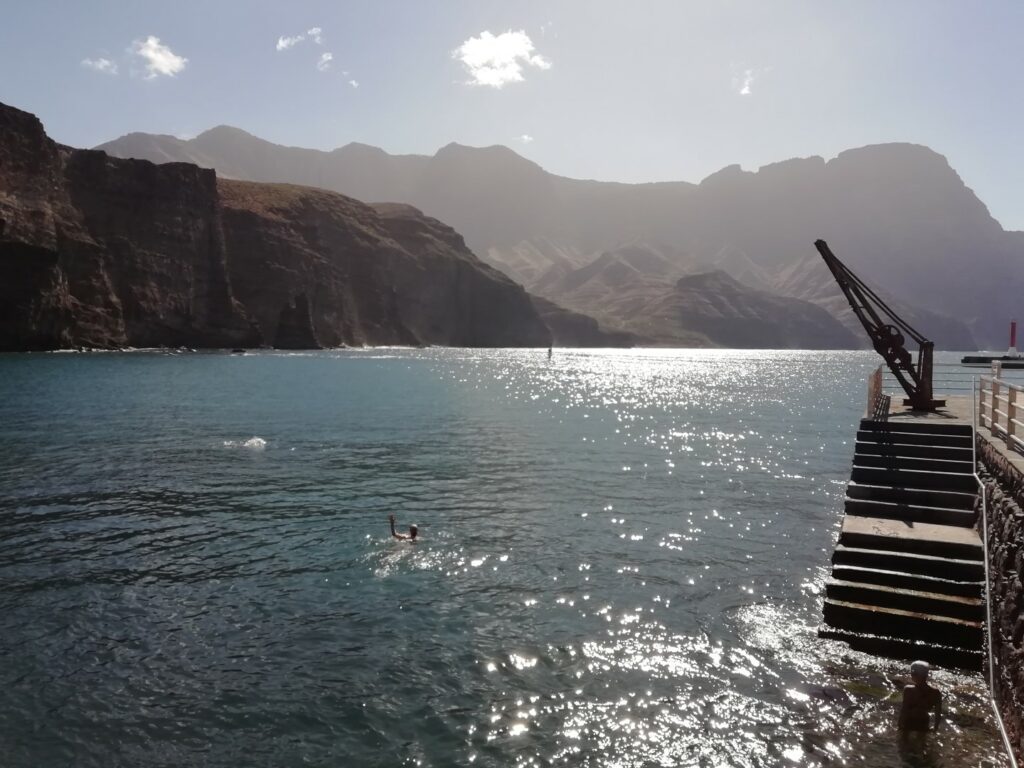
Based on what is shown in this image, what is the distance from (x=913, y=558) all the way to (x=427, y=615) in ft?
36.4

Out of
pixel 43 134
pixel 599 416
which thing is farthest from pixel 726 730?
pixel 43 134

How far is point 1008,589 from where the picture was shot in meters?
12.9

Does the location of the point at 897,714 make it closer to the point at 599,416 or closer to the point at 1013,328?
the point at 1013,328

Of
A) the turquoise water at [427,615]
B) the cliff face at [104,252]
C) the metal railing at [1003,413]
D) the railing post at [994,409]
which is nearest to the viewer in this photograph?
the turquoise water at [427,615]

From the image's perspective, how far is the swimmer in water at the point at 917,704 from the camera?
10.8m

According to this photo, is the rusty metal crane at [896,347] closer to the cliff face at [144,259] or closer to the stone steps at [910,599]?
the stone steps at [910,599]

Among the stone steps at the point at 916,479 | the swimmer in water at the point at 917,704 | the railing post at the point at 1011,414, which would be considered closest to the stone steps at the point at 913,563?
the railing post at the point at 1011,414

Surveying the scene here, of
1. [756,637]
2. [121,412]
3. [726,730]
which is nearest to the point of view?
[726,730]

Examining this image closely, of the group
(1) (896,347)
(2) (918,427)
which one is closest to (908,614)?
(2) (918,427)

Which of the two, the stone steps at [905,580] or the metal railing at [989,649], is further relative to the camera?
the stone steps at [905,580]

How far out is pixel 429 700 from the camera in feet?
38.4

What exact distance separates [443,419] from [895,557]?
3995 centimetres

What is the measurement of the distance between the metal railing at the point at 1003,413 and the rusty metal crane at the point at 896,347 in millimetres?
3100

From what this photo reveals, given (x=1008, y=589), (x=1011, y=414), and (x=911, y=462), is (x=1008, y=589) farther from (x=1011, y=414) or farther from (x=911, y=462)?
(x=911, y=462)
